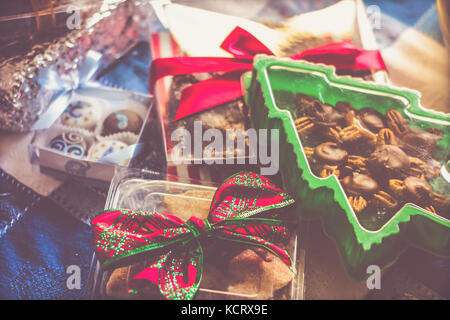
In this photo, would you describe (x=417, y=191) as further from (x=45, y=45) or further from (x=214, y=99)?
(x=45, y=45)

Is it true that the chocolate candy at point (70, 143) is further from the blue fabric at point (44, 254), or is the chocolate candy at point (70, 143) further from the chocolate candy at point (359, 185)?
the chocolate candy at point (359, 185)

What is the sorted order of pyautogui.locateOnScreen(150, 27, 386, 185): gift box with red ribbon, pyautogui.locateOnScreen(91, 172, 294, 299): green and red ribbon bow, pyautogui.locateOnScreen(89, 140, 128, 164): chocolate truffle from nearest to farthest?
1. pyautogui.locateOnScreen(91, 172, 294, 299): green and red ribbon bow
2. pyautogui.locateOnScreen(150, 27, 386, 185): gift box with red ribbon
3. pyautogui.locateOnScreen(89, 140, 128, 164): chocolate truffle

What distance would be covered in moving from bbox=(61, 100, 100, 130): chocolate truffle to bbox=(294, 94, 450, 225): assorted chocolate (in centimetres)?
64

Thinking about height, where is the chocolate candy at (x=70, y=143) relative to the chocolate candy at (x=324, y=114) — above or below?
below

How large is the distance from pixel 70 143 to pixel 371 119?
835 mm

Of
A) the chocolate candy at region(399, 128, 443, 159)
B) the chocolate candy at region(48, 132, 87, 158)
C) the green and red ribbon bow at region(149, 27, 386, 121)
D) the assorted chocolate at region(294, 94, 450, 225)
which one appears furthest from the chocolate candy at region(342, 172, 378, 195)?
the chocolate candy at region(48, 132, 87, 158)

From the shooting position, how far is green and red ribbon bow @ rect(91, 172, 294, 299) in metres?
0.84

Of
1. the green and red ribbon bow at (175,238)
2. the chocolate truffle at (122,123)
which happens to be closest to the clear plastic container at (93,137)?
the chocolate truffle at (122,123)

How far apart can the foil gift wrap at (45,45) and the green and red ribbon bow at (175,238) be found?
491 millimetres

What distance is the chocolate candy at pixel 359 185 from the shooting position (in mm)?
911

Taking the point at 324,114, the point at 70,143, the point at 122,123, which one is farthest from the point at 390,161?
the point at 70,143

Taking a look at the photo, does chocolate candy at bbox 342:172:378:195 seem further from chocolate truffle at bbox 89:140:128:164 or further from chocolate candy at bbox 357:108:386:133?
chocolate truffle at bbox 89:140:128:164

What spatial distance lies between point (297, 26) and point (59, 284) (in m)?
0.99
